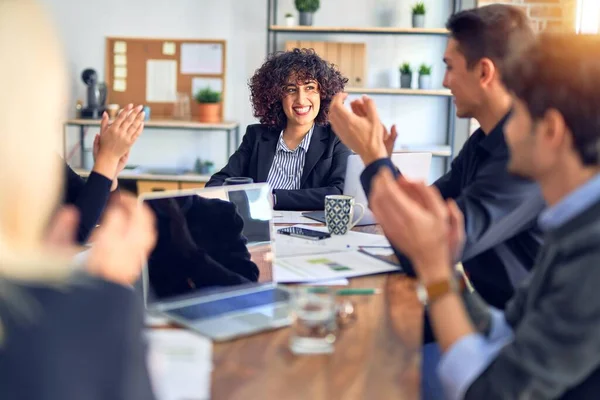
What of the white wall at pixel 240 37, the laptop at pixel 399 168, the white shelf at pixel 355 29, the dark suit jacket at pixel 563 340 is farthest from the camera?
the white wall at pixel 240 37

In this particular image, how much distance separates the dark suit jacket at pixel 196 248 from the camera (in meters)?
1.39

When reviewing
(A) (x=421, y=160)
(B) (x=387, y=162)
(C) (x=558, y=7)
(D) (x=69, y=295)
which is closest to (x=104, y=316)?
(D) (x=69, y=295)

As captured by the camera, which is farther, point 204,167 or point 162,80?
point 162,80

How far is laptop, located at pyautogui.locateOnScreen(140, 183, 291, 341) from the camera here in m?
1.34

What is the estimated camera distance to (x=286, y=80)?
3.27m

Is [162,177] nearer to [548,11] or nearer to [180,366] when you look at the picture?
[548,11]

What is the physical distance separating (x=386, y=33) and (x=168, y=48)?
147cm

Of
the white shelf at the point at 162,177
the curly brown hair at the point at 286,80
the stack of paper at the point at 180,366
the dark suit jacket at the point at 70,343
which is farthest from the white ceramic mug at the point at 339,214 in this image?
the white shelf at the point at 162,177

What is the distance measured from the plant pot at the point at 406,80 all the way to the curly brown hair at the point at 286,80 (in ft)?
5.01

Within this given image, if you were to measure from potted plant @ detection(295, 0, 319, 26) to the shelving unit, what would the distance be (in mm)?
58

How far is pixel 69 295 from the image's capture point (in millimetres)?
759

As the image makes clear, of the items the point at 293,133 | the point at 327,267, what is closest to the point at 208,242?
the point at 327,267

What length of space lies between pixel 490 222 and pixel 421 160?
68cm

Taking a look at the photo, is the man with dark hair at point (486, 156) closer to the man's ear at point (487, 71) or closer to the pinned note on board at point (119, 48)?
the man's ear at point (487, 71)
